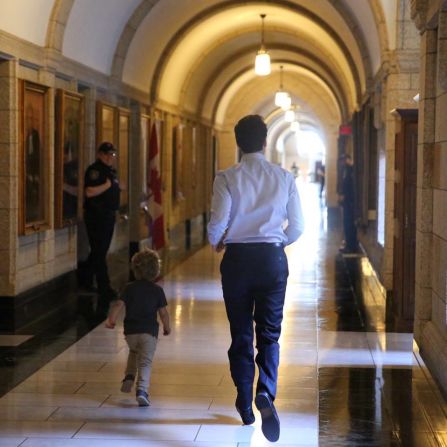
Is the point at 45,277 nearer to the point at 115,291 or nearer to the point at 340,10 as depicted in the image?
the point at 115,291

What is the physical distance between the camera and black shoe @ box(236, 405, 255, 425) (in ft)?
18.4

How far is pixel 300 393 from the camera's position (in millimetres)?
6449

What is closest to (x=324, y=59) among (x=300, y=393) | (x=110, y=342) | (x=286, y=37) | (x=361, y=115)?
(x=286, y=37)

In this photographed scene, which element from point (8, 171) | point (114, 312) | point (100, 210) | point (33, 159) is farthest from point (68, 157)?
point (114, 312)

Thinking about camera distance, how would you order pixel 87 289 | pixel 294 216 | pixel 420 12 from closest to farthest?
pixel 294 216 < pixel 420 12 < pixel 87 289

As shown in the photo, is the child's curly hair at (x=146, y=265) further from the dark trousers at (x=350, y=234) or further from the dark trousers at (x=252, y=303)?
the dark trousers at (x=350, y=234)

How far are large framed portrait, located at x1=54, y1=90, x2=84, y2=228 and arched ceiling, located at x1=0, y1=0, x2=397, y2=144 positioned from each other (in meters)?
Answer: 0.59

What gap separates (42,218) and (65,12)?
217cm

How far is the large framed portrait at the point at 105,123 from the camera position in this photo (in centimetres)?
1229

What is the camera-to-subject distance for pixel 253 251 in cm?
546

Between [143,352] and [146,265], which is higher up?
[146,265]

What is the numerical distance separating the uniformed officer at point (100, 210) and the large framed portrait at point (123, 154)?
279 centimetres

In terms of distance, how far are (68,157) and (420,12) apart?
5149mm

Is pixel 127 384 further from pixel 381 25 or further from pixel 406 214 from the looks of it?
pixel 381 25
